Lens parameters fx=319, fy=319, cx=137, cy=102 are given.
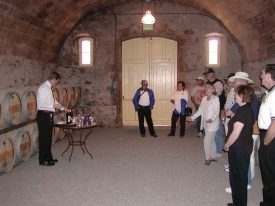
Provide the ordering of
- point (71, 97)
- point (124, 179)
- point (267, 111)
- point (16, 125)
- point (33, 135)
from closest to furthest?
1. point (267, 111)
2. point (124, 179)
3. point (16, 125)
4. point (33, 135)
5. point (71, 97)

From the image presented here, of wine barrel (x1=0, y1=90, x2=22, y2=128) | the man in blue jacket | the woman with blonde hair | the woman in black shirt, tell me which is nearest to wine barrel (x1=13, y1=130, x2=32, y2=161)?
wine barrel (x1=0, y1=90, x2=22, y2=128)

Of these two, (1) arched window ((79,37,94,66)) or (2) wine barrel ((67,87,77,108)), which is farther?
(1) arched window ((79,37,94,66))

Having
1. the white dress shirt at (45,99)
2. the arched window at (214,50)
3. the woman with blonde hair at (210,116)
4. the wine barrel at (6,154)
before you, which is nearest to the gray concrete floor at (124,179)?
the wine barrel at (6,154)

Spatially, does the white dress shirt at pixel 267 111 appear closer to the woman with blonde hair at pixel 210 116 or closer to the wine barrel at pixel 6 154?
the woman with blonde hair at pixel 210 116

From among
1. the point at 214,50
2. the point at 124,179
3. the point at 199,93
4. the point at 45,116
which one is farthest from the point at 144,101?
the point at 124,179

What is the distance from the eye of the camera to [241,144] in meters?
3.45

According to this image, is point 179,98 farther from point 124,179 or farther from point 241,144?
point 241,144

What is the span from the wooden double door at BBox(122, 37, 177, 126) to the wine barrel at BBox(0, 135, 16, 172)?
516 centimetres

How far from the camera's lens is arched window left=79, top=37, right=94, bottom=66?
1012 cm

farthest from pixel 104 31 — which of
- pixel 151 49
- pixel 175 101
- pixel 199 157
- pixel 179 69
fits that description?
pixel 199 157

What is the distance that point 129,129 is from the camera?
9.59 m

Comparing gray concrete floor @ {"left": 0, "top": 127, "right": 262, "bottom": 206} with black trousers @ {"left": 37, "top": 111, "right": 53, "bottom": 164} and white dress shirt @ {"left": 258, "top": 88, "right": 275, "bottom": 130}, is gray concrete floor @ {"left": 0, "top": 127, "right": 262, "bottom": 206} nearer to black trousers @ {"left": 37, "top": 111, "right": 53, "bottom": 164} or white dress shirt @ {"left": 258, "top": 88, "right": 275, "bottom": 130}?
black trousers @ {"left": 37, "top": 111, "right": 53, "bottom": 164}

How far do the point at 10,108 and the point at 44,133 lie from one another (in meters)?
0.71

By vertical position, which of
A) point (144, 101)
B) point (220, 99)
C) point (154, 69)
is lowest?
point (144, 101)
